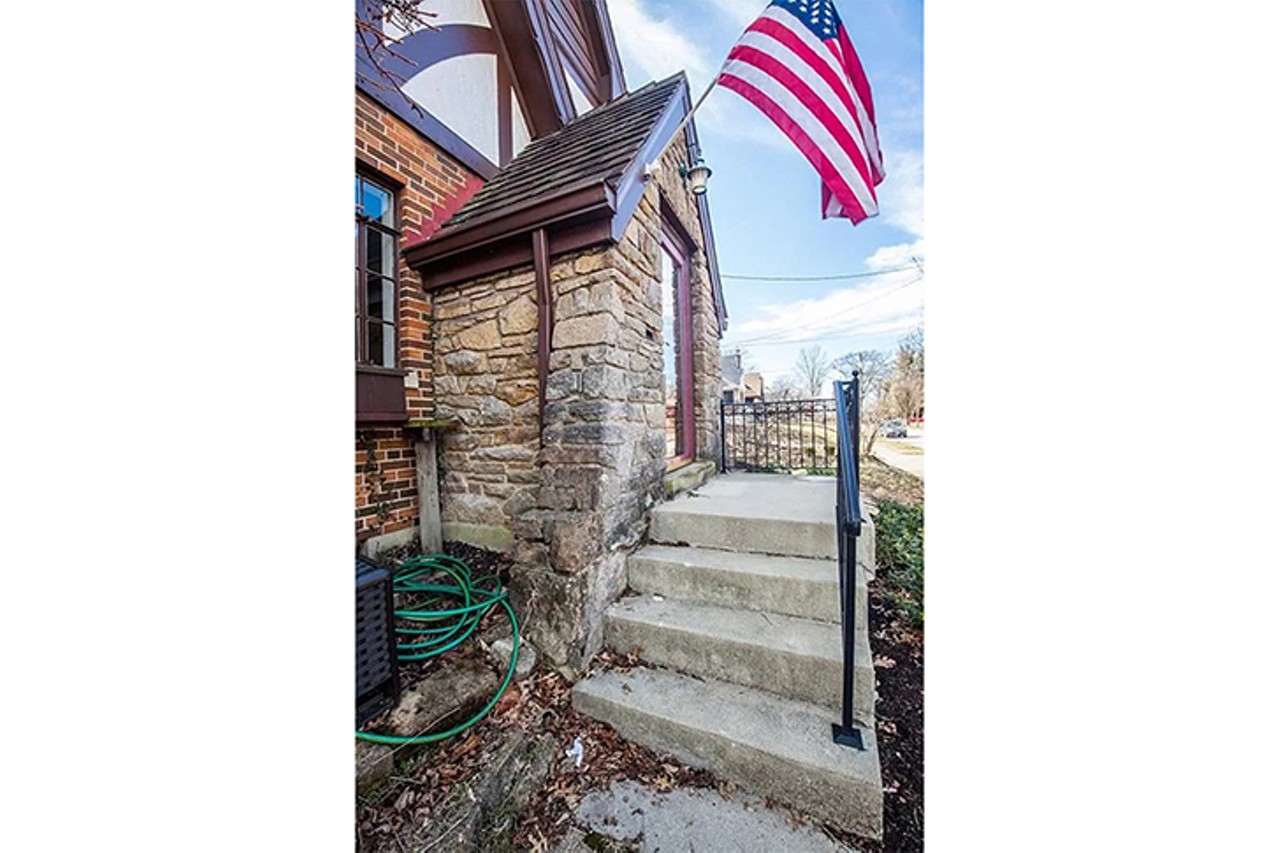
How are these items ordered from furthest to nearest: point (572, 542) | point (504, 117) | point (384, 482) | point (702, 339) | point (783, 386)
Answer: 1. point (783, 386)
2. point (702, 339)
3. point (504, 117)
4. point (384, 482)
5. point (572, 542)

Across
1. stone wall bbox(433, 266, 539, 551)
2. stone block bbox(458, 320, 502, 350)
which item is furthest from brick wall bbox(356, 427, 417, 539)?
stone block bbox(458, 320, 502, 350)

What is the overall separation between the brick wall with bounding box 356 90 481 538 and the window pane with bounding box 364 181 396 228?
6 centimetres

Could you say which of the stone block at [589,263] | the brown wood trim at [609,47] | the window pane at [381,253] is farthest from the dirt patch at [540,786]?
the brown wood trim at [609,47]

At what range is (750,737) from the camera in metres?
1.70

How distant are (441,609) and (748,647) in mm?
1588

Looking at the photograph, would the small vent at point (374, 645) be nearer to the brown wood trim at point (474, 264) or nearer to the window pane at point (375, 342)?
the window pane at point (375, 342)

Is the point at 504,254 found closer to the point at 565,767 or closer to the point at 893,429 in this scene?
the point at 565,767

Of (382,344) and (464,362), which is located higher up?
(382,344)

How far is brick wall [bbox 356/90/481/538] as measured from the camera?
271cm

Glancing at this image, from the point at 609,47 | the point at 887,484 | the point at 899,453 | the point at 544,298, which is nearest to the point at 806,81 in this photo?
the point at 544,298

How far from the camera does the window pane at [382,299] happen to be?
2.98 meters

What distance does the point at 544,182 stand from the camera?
278 centimetres
